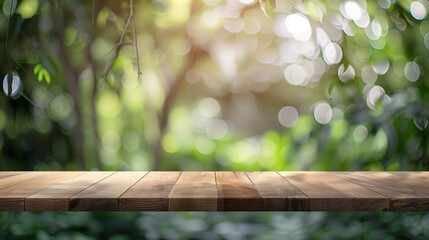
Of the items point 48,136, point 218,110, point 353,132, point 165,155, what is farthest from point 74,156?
point 218,110

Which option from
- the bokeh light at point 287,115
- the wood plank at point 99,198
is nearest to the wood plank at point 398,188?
the wood plank at point 99,198

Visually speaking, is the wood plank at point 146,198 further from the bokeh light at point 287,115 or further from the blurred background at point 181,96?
the bokeh light at point 287,115

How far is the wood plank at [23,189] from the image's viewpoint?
1388 mm

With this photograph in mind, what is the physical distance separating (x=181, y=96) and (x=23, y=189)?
286 cm

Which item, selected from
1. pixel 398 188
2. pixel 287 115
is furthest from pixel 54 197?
pixel 287 115

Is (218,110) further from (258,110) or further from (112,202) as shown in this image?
(112,202)

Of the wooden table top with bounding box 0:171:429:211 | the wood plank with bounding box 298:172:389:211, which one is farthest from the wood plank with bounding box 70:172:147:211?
the wood plank with bounding box 298:172:389:211

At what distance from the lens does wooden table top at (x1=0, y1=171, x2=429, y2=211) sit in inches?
54.4

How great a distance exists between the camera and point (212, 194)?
142cm

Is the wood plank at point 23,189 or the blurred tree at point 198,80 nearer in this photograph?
the wood plank at point 23,189

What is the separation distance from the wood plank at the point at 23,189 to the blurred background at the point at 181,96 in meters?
0.30

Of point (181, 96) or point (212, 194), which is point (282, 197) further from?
point (181, 96)

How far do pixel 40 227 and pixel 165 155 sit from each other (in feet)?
2.77

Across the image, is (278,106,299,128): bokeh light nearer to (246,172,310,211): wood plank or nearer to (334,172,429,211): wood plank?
(334,172,429,211): wood plank
